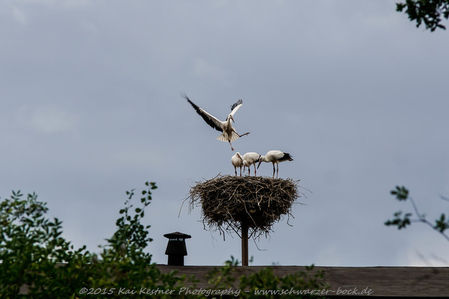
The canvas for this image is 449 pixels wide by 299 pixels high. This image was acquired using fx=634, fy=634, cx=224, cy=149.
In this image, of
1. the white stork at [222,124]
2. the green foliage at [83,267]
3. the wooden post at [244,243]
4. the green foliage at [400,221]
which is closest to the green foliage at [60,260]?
the green foliage at [83,267]

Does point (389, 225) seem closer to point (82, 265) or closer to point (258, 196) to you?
point (82, 265)

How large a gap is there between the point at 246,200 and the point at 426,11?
713 cm

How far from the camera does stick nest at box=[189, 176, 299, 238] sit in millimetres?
13477

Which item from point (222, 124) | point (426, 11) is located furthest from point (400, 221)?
point (222, 124)

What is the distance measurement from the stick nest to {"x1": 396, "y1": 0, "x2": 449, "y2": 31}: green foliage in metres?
6.85

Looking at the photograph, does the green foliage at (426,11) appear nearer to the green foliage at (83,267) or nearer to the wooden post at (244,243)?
the green foliage at (83,267)

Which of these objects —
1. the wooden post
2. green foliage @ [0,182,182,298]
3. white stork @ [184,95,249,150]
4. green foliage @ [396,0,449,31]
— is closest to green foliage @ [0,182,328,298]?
green foliage @ [0,182,182,298]

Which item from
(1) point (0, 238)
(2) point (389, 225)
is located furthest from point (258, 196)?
(2) point (389, 225)

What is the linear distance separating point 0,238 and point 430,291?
21.3ft

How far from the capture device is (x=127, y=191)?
25.0ft

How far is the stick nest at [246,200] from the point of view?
1348 cm

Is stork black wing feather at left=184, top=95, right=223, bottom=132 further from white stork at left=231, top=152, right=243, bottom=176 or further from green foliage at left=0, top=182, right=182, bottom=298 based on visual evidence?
green foliage at left=0, top=182, right=182, bottom=298

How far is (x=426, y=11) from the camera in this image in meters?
7.01

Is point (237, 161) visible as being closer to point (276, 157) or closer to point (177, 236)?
point (276, 157)
